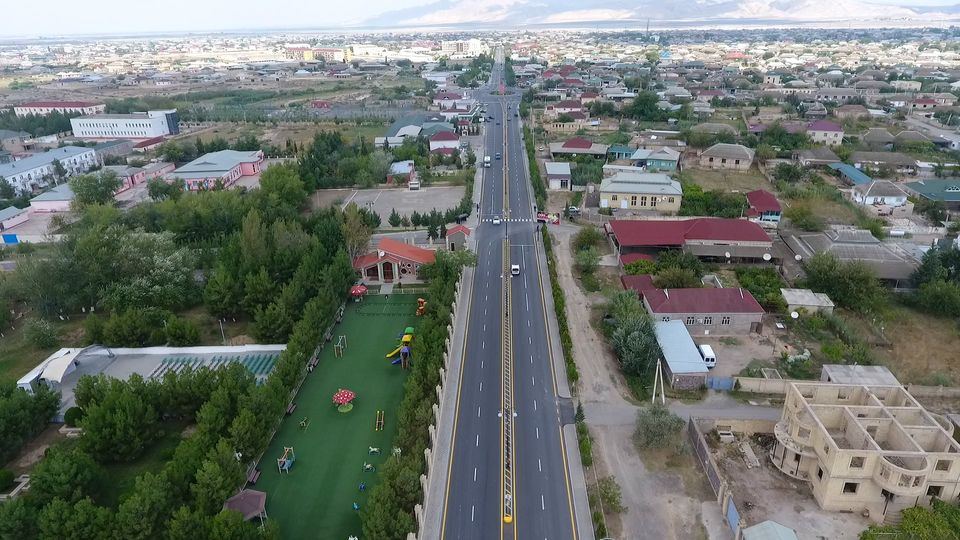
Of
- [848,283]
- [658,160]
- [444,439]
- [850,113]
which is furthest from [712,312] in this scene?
[850,113]

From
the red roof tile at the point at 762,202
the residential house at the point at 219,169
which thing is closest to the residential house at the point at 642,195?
the red roof tile at the point at 762,202

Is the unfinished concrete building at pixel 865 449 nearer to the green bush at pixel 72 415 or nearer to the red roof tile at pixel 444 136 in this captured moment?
the green bush at pixel 72 415

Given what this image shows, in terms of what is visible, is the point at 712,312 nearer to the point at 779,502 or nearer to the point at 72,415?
the point at 779,502

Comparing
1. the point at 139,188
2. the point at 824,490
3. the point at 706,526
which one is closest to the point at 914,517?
the point at 824,490

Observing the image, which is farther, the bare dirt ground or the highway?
the highway

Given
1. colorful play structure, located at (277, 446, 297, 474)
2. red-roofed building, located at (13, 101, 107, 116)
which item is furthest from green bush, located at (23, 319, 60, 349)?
red-roofed building, located at (13, 101, 107, 116)

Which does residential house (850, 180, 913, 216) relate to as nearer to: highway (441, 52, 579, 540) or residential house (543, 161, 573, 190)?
residential house (543, 161, 573, 190)
